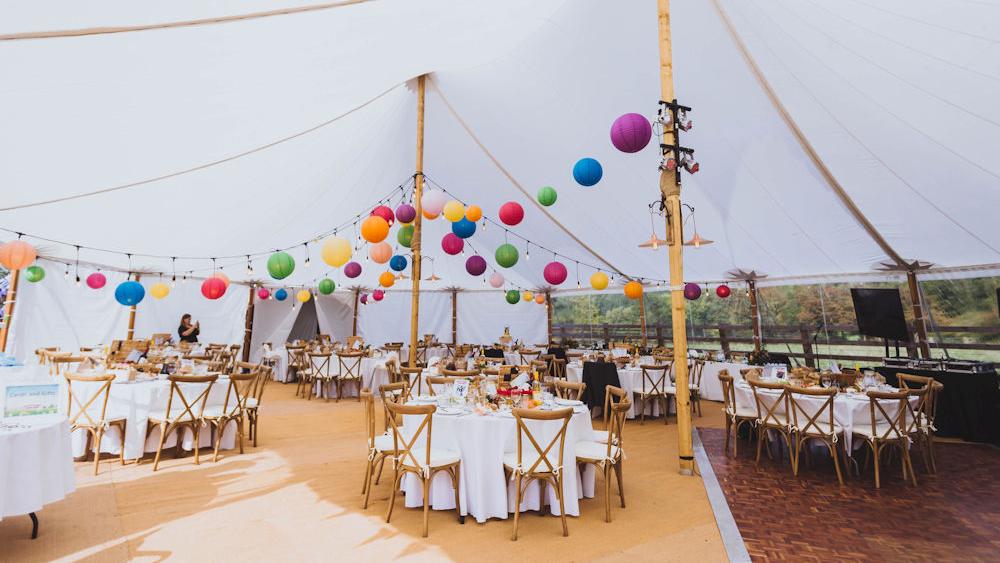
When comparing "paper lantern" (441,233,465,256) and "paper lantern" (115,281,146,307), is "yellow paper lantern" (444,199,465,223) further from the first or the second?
"paper lantern" (115,281,146,307)

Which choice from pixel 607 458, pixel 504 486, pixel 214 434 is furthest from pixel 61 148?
pixel 607 458

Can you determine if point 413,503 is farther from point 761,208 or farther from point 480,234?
point 480,234

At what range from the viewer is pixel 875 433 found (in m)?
4.22

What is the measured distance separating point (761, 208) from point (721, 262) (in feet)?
9.50

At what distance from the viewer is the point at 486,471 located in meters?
3.46

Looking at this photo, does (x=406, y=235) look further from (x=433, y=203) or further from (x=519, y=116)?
(x=519, y=116)

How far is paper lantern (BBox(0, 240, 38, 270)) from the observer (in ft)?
17.0

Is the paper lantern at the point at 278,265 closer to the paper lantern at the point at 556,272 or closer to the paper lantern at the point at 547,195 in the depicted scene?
the paper lantern at the point at 547,195

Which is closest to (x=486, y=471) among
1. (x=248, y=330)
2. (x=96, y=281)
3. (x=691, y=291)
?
(x=691, y=291)

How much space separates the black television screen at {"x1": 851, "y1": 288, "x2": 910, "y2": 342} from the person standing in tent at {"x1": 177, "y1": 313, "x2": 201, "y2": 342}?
14.4 m

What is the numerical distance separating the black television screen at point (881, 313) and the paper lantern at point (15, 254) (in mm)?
12224

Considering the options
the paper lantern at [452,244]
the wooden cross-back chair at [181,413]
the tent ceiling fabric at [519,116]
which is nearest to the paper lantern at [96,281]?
the tent ceiling fabric at [519,116]

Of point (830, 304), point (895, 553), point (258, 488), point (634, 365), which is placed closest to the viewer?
point (895, 553)

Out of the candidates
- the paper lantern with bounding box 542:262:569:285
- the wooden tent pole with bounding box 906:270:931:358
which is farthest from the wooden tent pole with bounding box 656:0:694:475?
the wooden tent pole with bounding box 906:270:931:358
